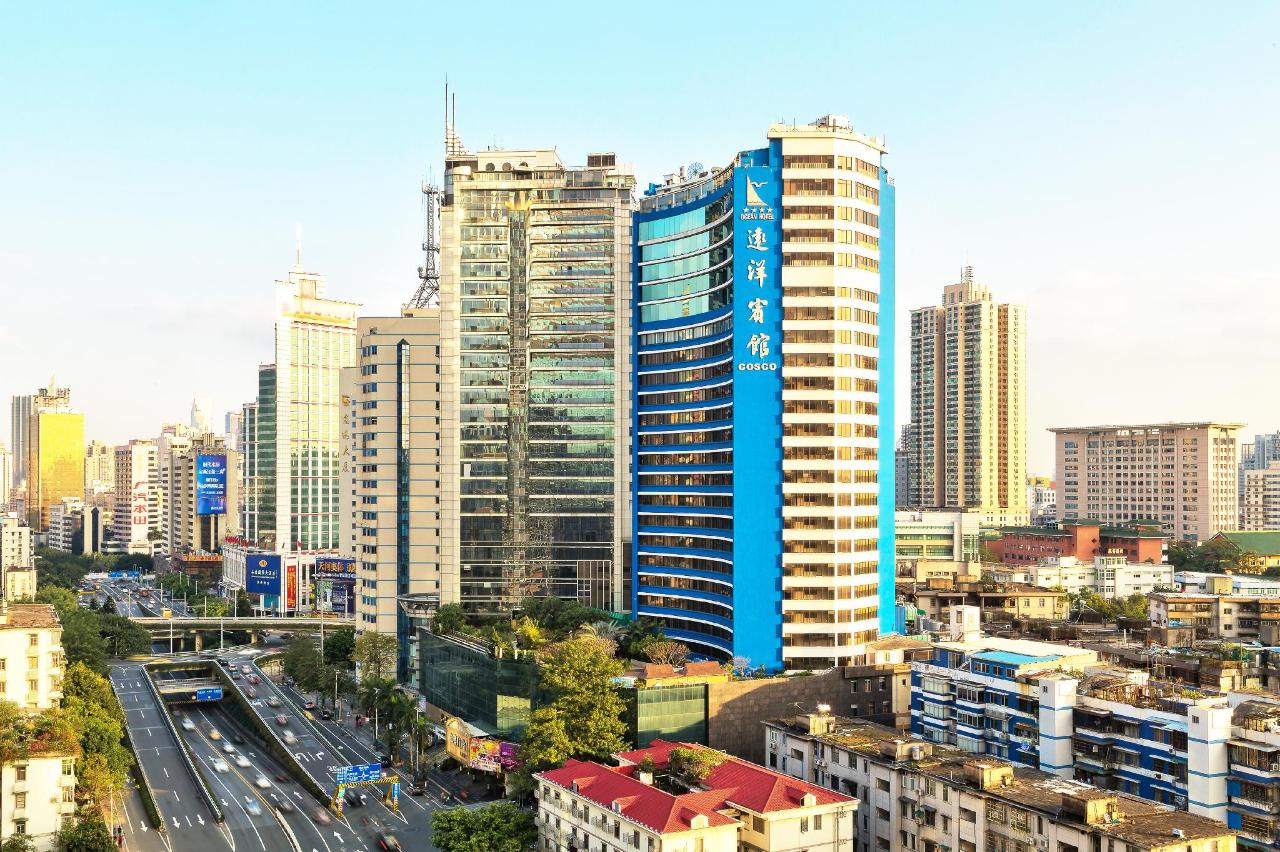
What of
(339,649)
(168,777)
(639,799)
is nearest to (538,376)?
(339,649)

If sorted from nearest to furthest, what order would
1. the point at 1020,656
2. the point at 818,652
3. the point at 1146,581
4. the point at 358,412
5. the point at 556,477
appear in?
the point at 1020,656 < the point at 818,652 < the point at 556,477 < the point at 358,412 < the point at 1146,581


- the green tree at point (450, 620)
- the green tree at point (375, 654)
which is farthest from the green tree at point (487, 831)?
the green tree at point (375, 654)

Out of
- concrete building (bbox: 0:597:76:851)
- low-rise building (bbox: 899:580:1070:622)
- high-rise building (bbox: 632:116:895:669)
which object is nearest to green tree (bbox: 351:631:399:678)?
high-rise building (bbox: 632:116:895:669)

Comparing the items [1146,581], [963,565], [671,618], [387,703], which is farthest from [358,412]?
[1146,581]

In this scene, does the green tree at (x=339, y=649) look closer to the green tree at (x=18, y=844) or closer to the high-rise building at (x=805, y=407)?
the high-rise building at (x=805, y=407)

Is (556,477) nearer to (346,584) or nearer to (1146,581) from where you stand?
(346,584)

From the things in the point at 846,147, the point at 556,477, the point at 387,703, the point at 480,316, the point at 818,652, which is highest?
the point at 846,147
